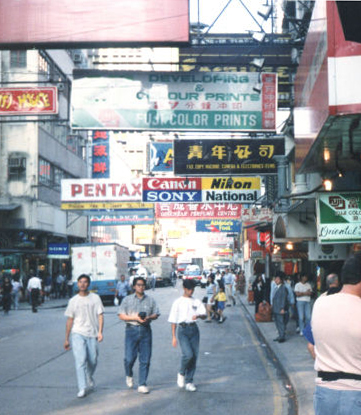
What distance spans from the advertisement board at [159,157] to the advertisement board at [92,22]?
12.8 metres

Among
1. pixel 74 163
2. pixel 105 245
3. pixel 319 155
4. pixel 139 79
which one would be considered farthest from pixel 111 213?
pixel 319 155

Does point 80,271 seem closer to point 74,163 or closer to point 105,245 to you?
point 105,245

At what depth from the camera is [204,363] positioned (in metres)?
12.4

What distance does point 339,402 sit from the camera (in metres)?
4.03

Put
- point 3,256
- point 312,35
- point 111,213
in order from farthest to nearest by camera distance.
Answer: point 111,213 < point 3,256 < point 312,35

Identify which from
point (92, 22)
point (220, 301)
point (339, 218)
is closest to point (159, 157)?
point (220, 301)

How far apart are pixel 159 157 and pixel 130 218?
672 inches

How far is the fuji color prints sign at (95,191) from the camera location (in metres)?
36.6

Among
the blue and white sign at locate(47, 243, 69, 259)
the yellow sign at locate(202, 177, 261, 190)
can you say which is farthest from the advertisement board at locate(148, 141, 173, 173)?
the blue and white sign at locate(47, 243, 69, 259)

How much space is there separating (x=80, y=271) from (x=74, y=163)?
17.7 meters

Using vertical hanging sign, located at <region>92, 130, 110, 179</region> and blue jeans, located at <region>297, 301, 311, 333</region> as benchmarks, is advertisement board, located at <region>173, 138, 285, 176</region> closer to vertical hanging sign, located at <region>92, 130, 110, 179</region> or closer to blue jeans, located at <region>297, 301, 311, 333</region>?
blue jeans, located at <region>297, 301, 311, 333</region>

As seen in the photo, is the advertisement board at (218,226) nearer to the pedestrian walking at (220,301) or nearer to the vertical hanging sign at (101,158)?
the vertical hanging sign at (101,158)

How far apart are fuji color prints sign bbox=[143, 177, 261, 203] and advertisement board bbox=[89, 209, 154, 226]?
10.1 m

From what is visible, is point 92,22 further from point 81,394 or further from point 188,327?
point 81,394
